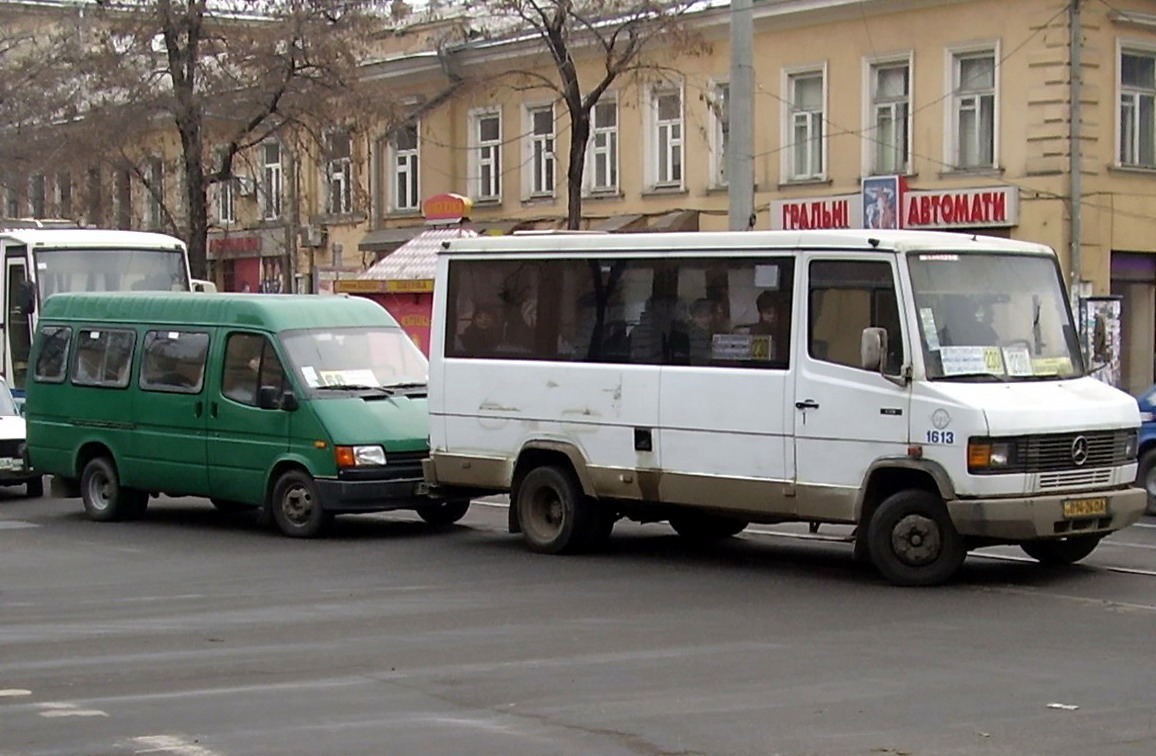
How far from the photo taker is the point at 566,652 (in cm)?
1055

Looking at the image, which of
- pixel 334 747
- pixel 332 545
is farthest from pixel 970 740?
pixel 332 545

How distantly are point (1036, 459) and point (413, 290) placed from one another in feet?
61.6

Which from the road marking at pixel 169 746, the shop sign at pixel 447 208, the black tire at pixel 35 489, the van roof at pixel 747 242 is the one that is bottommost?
the black tire at pixel 35 489

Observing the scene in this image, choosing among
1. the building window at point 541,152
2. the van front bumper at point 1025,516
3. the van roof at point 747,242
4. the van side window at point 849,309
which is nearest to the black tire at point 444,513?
the van roof at point 747,242

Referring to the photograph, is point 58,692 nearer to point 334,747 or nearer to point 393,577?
point 334,747

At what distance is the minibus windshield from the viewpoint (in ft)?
43.0

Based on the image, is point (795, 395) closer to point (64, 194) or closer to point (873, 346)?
point (873, 346)

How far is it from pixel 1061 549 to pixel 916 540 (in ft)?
5.12

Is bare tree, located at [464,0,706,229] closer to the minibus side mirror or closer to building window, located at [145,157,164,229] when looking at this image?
building window, located at [145,157,164,229]

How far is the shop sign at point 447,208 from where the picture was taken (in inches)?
1249

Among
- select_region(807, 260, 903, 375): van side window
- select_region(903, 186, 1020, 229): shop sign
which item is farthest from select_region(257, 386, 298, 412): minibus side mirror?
select_region(903, 186, 1020, 229): shop sign

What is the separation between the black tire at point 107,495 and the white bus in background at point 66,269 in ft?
25.0

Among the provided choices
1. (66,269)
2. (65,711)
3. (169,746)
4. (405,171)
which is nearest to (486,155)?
(405,171)

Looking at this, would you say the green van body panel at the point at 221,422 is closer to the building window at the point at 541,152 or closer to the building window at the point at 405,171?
the building window at the point at 541,152
